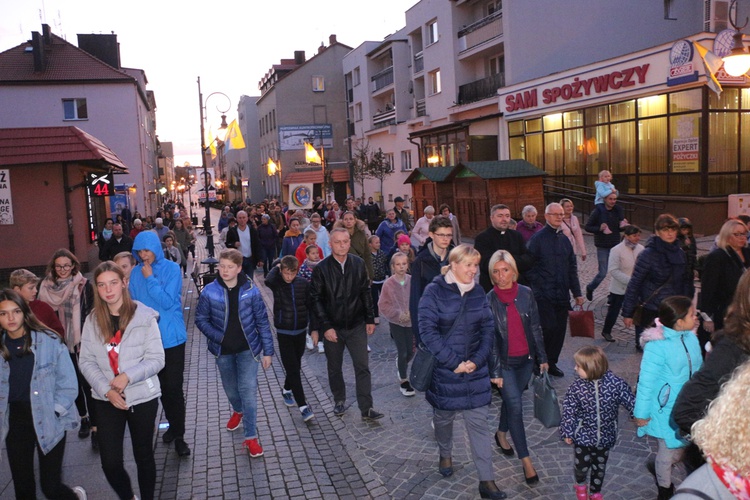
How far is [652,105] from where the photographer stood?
2169cm

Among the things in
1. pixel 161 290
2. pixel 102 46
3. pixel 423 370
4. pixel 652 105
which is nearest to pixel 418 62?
pixel 652 105

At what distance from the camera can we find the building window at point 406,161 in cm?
4047

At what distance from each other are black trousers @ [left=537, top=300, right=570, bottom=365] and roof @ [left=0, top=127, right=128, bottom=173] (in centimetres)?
1414

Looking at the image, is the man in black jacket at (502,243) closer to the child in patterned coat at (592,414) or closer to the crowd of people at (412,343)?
the crowd of people at (412,343)

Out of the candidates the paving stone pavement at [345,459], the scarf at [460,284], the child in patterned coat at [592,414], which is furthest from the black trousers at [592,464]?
the scarf at [460,284]

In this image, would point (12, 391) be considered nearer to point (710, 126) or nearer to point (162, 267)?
point (162, 267)

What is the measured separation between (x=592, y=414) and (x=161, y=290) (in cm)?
366

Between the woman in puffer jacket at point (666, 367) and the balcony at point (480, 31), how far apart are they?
2752 cm

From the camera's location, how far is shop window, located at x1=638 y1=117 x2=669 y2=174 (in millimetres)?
21438

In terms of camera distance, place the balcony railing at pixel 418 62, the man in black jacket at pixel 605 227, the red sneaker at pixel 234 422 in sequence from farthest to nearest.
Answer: the balcony railing at pixel 418 62
the man in black jacket at pixel 605 227
the red sneaker at pixel 234 422

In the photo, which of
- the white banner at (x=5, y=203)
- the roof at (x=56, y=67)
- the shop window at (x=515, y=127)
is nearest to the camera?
the white banner at (x=5, y=203)

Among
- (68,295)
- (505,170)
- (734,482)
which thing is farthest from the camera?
(505,170)

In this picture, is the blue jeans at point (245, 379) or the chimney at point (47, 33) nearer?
the blue jeans at point (245, 379)

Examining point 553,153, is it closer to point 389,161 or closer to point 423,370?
point 389,161
